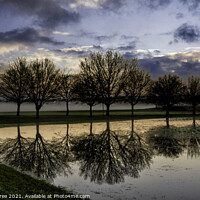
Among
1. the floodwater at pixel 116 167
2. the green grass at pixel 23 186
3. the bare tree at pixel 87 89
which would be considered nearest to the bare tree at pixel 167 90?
the bare tree at pixel 87 89

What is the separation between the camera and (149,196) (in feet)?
30.8

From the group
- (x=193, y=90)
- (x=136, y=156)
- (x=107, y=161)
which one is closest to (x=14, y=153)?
(x=107, y=161)

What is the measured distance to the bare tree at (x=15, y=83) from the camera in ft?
198

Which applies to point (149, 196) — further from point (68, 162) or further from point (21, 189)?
point (68, 162)

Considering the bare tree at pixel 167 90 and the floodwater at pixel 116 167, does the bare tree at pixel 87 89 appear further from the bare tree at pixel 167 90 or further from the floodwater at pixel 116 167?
the floodwater at pixel 116 167

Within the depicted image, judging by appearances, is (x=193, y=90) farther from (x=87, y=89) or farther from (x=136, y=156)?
(x=136, y=156)

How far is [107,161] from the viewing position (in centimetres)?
1527

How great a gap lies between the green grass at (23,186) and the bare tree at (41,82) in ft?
155

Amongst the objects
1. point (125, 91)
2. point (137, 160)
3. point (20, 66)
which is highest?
point (20, 66)

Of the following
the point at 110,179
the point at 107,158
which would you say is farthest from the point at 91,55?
the point at 110,179

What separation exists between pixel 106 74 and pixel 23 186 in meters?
55.2

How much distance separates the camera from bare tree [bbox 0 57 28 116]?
6038cm

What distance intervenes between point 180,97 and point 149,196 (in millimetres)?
76083

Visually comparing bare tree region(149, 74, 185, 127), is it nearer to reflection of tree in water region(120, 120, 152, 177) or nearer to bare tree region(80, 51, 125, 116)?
bare tree region(80, 51, 125, 116)
